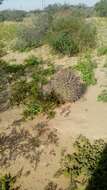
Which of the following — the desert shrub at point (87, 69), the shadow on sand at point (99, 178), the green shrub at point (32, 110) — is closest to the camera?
the shadow on sand at point (99, 178)

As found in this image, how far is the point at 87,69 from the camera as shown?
34.1ft

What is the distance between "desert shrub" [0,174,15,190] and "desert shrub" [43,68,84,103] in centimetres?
300

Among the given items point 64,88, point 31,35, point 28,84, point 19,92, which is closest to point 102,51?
point 31,35

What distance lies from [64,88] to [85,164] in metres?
2.67

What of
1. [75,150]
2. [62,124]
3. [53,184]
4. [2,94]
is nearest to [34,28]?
[2,94]

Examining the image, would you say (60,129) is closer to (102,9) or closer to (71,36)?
(71,36)

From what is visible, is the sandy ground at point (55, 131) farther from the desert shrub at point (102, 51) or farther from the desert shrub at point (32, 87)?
the desert shrub at point (102, 51)

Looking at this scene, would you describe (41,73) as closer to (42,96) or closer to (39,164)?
(42,96)

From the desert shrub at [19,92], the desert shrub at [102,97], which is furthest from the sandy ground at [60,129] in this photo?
the desert shrub at [19,92]

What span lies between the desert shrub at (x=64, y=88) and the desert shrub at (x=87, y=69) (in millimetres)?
1298

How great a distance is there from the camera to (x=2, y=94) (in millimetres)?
9117

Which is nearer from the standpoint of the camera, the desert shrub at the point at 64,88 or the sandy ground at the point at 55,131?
the sandy ground at the point at 55,131

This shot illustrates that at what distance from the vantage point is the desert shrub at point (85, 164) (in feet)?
17.6

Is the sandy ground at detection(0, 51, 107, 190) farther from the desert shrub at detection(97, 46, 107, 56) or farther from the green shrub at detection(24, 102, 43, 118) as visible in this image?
the desert shrub at detection(97, 46, 107, 56)
